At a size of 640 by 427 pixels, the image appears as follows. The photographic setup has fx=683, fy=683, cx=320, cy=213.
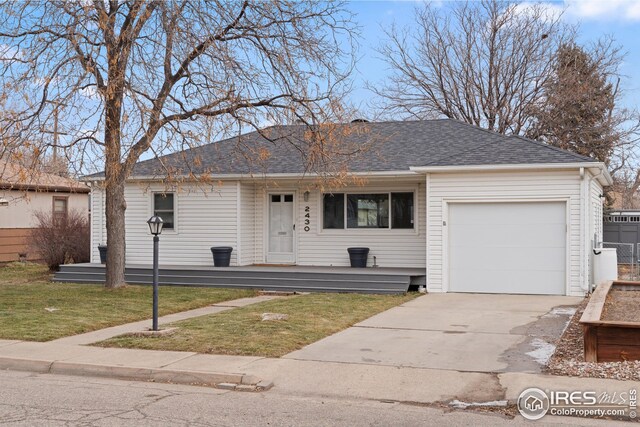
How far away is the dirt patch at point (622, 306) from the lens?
10352 millimetres

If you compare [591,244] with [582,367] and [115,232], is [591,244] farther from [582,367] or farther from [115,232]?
[115,232]

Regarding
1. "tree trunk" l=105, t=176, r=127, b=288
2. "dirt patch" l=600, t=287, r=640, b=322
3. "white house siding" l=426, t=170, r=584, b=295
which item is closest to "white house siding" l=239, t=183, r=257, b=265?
"tree trunk" l=105, t=176, r=127, b=288

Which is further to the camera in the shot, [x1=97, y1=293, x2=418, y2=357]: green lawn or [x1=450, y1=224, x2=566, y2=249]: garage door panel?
[x1=450, y1=224, x2=566, y2=249]: garage door panel

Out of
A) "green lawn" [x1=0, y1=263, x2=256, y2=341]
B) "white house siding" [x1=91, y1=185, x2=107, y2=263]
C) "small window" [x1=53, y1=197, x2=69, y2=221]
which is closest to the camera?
"green lawn" [x1=0, y1=263, x2=256, y2=341]

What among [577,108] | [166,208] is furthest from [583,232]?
[577,108]

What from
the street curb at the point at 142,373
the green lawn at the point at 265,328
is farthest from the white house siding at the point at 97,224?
the street curb at the point at 142,373

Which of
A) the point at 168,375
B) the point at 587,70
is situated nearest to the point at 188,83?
the point at 168,375

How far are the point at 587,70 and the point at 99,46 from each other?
26538mm

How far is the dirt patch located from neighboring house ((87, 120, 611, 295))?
1.75 metres

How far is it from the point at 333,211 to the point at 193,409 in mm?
13553

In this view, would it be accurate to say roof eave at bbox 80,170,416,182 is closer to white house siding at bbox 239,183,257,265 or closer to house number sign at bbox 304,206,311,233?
white house siding at bbox 239,183,257,265

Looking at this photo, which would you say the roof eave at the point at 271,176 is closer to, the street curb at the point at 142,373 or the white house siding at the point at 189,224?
the white house siding at the point at 189,224

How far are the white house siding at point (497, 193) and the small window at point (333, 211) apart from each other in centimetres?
364

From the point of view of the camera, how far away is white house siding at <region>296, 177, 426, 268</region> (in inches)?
756
